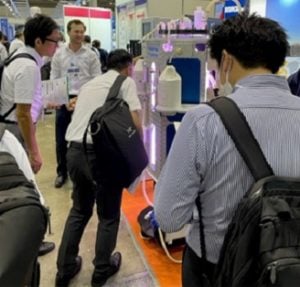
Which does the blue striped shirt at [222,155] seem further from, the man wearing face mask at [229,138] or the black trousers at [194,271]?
the black trousers at [194,271]

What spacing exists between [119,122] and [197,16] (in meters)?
0.96

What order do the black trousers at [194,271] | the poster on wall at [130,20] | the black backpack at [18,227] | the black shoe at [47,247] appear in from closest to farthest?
the black backpack at [18,227] → the black trousers at [194,271] → the black shoe at [47,247] → the poster on wall at [130,20]

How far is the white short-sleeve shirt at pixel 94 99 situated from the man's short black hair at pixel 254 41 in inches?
48.3

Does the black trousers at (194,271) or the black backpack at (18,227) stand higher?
the black backpack at (18,227)

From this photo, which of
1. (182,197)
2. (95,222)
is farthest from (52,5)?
(182,197)

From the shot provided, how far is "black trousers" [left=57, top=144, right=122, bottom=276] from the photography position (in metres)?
2.29

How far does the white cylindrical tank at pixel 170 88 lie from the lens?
2.35 meters

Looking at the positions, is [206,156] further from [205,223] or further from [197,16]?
[197,16]

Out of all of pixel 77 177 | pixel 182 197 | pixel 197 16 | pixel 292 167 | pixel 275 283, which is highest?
pixel 197 16

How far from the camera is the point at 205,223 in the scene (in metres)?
1.18

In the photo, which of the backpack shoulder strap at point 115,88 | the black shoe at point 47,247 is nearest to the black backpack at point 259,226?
the backpack shoulder strap at point 115,88

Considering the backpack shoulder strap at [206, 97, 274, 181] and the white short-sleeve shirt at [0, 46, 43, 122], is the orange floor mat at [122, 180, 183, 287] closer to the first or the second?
the white short-sleeve shirt at [0, 46, 43, 122]

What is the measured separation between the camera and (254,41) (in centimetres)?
106

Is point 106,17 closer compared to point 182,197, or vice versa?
point 182,197
